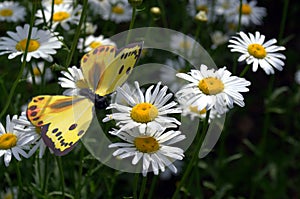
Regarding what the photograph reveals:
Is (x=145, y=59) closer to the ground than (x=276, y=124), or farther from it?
farther from it

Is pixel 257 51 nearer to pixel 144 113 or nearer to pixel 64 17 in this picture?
pixel 144 113

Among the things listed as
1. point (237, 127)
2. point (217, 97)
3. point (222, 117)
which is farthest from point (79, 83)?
point (237, 127)

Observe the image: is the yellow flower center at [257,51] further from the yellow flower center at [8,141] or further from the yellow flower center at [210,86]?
the yellow flower center at [8,141]

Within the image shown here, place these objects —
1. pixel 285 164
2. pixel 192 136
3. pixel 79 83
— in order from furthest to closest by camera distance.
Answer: pixel 285 164
pixel 192 136
pixel 79 83

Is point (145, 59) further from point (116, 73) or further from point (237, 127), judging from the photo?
point (116, 73)

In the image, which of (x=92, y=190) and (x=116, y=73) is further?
(x=92, y=190)

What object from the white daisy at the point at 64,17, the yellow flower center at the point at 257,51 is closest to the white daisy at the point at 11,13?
the white daisy at the point at 64,17

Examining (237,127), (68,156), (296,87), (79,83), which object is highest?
(79,83)

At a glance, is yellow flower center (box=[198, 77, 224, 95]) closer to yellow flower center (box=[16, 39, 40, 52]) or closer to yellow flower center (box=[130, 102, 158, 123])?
yellow flower center (box=[130, 102, 158, 123])
